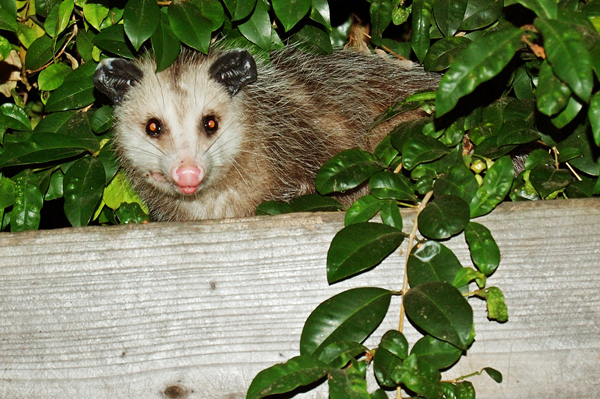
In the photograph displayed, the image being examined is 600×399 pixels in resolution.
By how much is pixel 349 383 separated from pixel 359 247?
278mm

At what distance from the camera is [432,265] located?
133cm

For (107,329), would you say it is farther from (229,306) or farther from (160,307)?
(229,306)

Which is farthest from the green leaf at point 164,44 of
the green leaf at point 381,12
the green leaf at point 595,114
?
the green leaf at point 595,114

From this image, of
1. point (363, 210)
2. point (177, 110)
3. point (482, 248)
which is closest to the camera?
point (482, 248)

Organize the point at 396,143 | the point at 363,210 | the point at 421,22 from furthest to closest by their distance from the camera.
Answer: the point at 421,22, the point at 396,143, the point at 363,210

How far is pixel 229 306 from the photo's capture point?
1432 mm

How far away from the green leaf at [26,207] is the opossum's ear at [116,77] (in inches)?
14.9

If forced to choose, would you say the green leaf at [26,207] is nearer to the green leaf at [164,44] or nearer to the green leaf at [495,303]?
the green leaf at [164,44]

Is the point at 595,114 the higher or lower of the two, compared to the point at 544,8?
lower

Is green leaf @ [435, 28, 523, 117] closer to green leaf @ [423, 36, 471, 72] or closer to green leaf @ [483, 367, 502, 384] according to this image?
green leaf @ [483, 367, 502, 384]

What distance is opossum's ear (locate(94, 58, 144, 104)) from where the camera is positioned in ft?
6.69

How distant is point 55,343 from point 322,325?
0.61 m

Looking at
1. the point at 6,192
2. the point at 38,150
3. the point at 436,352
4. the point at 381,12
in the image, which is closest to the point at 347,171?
the point at 436,352

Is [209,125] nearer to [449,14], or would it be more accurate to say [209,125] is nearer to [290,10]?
[290,10]
